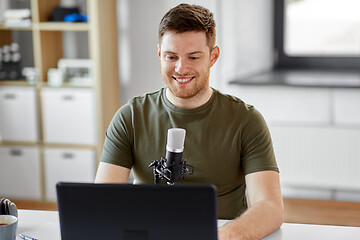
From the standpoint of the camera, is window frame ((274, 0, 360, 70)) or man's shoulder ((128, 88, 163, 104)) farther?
window frame ((274, 0, 360, 70))

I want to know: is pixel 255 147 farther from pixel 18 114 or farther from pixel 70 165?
pixel 18 114

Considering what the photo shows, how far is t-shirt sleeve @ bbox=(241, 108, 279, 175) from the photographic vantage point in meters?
1.79

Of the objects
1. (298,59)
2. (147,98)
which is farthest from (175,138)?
(298,59)

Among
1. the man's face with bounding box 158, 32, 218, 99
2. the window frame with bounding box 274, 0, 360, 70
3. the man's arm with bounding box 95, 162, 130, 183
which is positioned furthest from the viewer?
the window frame with bounding box 274, 0, 360, 70

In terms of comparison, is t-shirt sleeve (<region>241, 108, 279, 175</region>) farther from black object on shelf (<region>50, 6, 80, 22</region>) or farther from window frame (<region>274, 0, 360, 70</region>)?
window frame (<region>274, 0, 360, 70</region>)

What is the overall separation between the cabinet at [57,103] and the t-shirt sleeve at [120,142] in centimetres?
171

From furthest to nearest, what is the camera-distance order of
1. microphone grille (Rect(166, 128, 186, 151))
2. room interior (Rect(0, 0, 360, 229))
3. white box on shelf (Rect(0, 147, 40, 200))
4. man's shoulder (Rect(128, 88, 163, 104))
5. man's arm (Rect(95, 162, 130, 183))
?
white box on shelf (Rect(0, 147, 40, 200))
room interior (Rect(0, 0, 360, 229))
man's shoulder (Rect(128, 88, 163, 104))
man's arm (Rect(95, 162, 130, 183))
microphone grille (Rect(166, 128, 186, 151))

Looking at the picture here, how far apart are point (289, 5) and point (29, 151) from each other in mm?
2140

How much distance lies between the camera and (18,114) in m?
3.77

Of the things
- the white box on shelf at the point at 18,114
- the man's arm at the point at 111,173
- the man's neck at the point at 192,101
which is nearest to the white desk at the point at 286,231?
the man's arm at the point at 111,173

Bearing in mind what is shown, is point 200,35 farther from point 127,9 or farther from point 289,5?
point 289,5

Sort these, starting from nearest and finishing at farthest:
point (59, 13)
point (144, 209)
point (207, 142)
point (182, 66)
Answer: point (144, 209) < point (182, 66) < point (207, 142) < point (59, 13)

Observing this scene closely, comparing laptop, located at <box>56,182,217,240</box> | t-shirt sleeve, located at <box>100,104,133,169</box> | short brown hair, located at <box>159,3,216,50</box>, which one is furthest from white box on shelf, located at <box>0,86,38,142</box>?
laptop, located at <box>56,182,217,240</box>

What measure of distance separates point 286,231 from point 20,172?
2635mm
